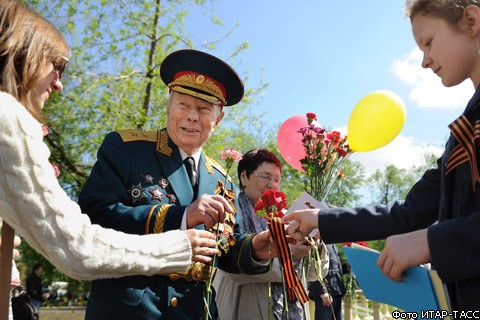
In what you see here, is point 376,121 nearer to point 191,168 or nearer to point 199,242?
point 191,168

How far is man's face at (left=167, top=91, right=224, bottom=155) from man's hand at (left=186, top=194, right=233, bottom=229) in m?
0.52

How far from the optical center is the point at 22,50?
138 cm

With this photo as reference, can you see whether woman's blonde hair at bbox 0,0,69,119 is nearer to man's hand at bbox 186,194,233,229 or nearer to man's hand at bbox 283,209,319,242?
man's hand at bbox 186,194,233,229

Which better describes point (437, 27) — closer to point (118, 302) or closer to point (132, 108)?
point (118, 302)

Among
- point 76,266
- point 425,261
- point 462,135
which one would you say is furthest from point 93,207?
point 462,135

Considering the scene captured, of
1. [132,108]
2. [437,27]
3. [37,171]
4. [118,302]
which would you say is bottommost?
[118,302]

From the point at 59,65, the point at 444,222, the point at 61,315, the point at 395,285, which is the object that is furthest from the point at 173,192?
the point at 61,315

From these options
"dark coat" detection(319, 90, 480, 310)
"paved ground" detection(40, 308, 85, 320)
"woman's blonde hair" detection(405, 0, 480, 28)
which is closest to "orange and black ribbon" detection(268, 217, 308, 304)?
"dark coat" detection(319, 90, 480, 310)

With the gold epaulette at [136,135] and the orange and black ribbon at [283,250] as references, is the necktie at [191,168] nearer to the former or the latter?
the gold epaulette at [136,135]

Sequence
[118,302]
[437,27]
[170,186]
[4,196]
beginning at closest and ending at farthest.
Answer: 1. [4,196]
2. [437,27]
3. [118,302]
4. [170,186]

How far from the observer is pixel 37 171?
121 centimetres

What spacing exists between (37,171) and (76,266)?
302 millimetres

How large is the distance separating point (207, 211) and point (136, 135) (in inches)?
26.3

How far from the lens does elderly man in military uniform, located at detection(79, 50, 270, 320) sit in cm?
190
